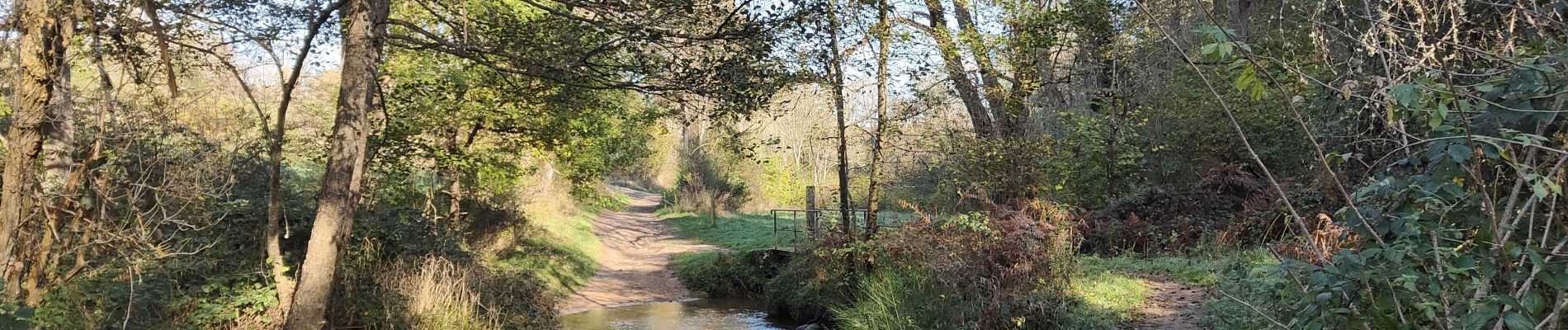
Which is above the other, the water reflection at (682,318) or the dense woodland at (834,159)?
the dense woodland at (834,159)

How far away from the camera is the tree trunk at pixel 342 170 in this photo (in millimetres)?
6852

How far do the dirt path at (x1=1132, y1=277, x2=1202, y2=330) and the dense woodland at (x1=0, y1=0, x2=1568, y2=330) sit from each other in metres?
0.20

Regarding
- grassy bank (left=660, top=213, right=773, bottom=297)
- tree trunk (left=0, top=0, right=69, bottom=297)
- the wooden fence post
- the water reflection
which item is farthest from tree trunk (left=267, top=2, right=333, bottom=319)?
grassy bank (left=660, top=213, right=773, bottom=297)

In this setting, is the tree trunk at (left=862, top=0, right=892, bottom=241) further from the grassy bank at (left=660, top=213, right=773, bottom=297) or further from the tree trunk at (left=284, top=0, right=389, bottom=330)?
the tree trunk at (left=284, top=0, right=389, bottom=330)

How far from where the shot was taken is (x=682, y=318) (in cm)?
1319

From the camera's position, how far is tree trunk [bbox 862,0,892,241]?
11.0 metres

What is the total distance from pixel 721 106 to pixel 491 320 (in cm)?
321

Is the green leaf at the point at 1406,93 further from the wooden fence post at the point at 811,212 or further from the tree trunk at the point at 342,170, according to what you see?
the wooden fence post at the point at 811,212

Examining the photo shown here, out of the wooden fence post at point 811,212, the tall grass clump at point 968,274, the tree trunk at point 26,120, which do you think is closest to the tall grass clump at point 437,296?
the tree trunk at point 26,120

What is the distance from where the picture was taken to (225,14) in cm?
747

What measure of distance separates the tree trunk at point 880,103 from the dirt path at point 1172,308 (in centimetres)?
354

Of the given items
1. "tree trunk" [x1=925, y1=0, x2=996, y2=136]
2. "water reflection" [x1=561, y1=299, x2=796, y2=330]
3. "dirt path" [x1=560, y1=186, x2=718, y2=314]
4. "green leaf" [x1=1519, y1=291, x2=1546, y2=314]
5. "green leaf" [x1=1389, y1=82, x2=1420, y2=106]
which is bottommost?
"water reflection" [x1=561, y1=299, x2=796, y2=330]

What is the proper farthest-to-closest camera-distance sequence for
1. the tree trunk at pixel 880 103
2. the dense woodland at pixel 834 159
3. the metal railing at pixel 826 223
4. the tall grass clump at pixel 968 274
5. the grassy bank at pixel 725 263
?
1. the grassy bank at pixel 725 263
2. the metal railing at pixel 826 223
3. the tree trunk at pixel 880 103
4. the tall grass clump at pixel 968 274
5. the dense woodland at pixel 834 159

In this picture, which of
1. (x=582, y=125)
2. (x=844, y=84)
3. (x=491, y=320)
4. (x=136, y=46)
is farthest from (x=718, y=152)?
(x=136, y=46)
